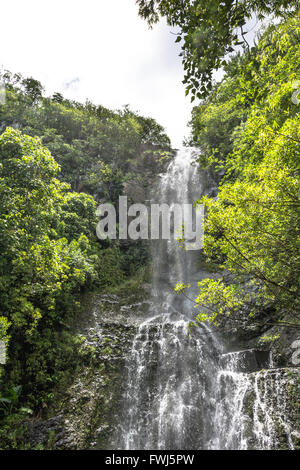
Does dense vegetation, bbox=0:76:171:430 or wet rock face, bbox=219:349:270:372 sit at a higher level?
dense vegetation, bbox=0:76:171:430

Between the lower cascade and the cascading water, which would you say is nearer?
the lower cascade

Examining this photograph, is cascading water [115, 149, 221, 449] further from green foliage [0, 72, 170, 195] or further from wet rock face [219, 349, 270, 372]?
green foliage [0, 72, 170, 195]

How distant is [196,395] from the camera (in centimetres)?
767

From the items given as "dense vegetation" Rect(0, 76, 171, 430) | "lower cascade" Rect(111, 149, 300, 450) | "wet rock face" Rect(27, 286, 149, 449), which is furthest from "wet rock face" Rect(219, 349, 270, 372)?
"dense vegetation" Rect(0, 76, 171, 430)

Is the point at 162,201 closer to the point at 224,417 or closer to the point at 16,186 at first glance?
the point at 16,186

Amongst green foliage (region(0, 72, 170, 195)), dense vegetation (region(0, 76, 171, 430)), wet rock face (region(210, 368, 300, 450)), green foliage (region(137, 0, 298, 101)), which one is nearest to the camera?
green foliage (region(137, 0, 298, 101))

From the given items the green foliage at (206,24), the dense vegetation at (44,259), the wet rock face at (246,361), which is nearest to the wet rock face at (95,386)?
the dense vegetation at (44,259)

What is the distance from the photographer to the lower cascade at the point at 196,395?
20.4 feet

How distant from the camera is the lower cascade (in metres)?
6.22

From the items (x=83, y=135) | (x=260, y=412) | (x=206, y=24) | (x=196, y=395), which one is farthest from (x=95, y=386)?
(x=83, y=135)
